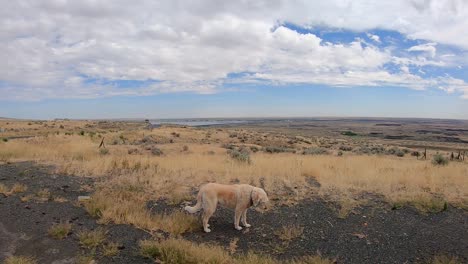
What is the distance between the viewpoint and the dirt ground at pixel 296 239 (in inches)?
246

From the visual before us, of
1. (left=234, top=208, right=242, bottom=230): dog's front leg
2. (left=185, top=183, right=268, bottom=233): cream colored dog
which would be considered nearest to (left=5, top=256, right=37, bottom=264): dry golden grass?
(left=185, top=183, right=268, bottom=233): cream colored dog

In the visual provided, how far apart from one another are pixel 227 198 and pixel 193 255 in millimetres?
1910

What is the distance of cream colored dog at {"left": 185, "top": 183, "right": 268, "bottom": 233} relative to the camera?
285 inches

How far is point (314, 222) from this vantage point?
7961 millimetres

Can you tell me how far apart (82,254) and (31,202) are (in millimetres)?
4141

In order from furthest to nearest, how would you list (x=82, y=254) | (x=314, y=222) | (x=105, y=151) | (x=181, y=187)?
(x=105, y=151)
(x=181, y=187)
(x=314, y=222)
(x=82, y=254)

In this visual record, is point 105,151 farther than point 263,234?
Yes

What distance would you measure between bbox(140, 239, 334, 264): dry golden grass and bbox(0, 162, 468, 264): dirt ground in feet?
0.81

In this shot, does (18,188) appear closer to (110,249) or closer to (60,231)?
(60,231)

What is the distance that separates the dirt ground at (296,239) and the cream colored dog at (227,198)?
1.40 feet

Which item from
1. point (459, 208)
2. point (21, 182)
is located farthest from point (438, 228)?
point (21, 182)

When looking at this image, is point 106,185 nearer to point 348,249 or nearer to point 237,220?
point 237,220

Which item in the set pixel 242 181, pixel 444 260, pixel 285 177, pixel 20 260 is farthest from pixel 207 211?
pixel 285 177

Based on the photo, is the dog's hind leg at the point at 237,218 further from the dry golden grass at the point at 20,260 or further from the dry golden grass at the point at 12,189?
the dry golden grass at the point at 12,189
